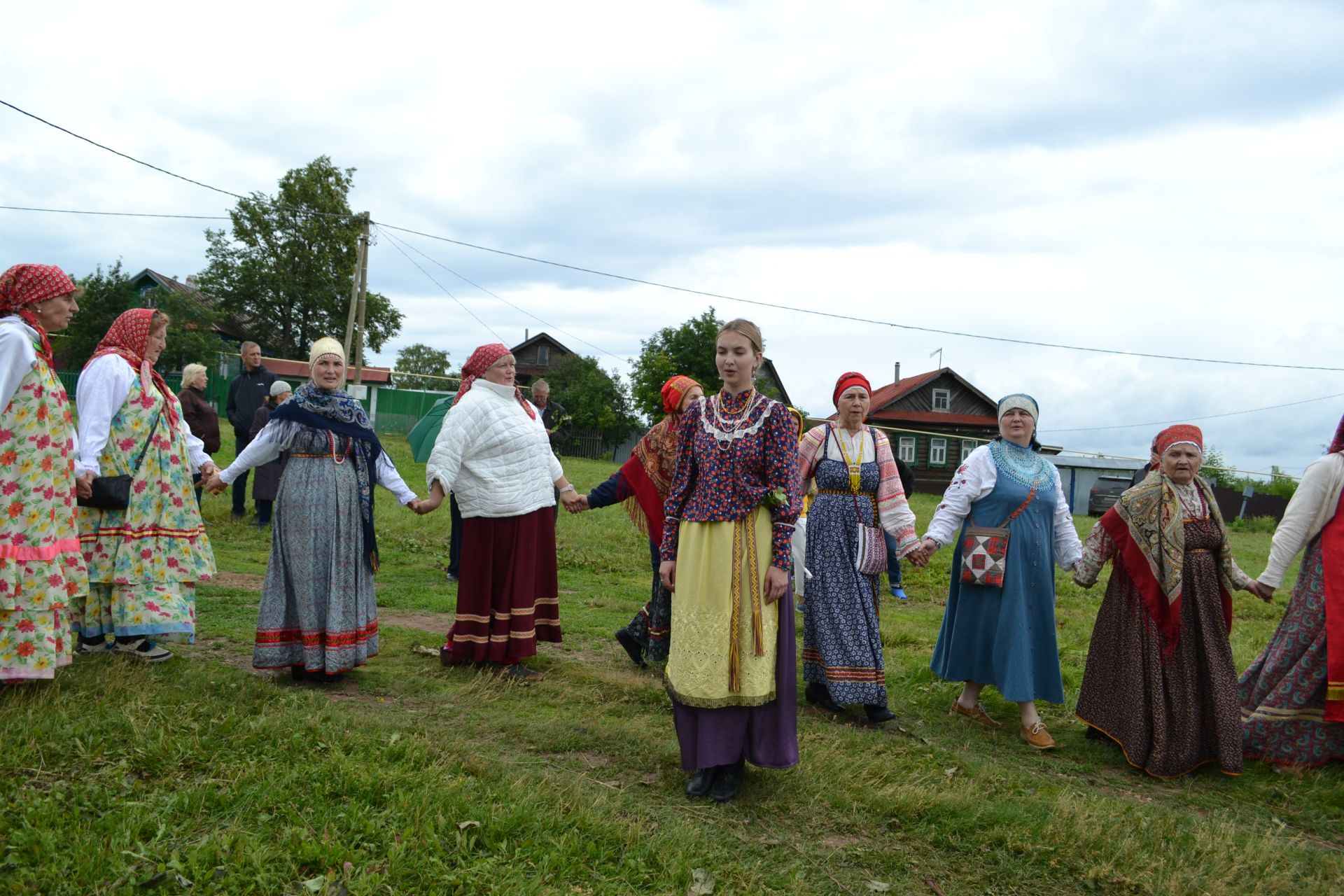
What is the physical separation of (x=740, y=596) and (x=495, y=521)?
7.71ft

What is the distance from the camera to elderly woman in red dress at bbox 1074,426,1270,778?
198 inches

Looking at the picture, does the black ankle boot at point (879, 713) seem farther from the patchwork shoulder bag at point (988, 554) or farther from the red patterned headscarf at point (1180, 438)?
the red patterned headscarf at point (1180, 438)

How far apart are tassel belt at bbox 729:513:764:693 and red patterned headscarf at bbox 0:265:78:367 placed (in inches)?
136

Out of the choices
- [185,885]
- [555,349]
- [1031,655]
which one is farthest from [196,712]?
[555,349]

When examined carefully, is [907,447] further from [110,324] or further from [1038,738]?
[1038,738]

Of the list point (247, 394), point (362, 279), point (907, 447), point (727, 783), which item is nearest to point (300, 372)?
point (362, 279)

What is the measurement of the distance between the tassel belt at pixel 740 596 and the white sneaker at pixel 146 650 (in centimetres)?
349

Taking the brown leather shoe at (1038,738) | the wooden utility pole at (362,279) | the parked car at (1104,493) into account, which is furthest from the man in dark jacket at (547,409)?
the parked car at (1104,493)

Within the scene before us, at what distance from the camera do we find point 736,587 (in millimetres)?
3840

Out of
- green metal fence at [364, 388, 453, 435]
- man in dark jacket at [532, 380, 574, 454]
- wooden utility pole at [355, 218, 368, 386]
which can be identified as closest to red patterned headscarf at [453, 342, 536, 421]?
man in dark jacket at [532, 380, 574, 454]

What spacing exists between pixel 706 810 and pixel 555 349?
55.6 m

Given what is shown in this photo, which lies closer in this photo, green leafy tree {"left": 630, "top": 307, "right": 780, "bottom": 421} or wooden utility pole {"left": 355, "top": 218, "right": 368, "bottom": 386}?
wooden utility pole {"left": 355, "top": 218, "right": 368, "bottom": 386}

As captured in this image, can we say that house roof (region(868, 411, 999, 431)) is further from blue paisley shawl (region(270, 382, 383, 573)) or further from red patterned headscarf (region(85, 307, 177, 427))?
red patterned headscarf (region(85, 307, 177, 427))

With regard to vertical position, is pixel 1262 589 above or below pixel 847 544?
below
